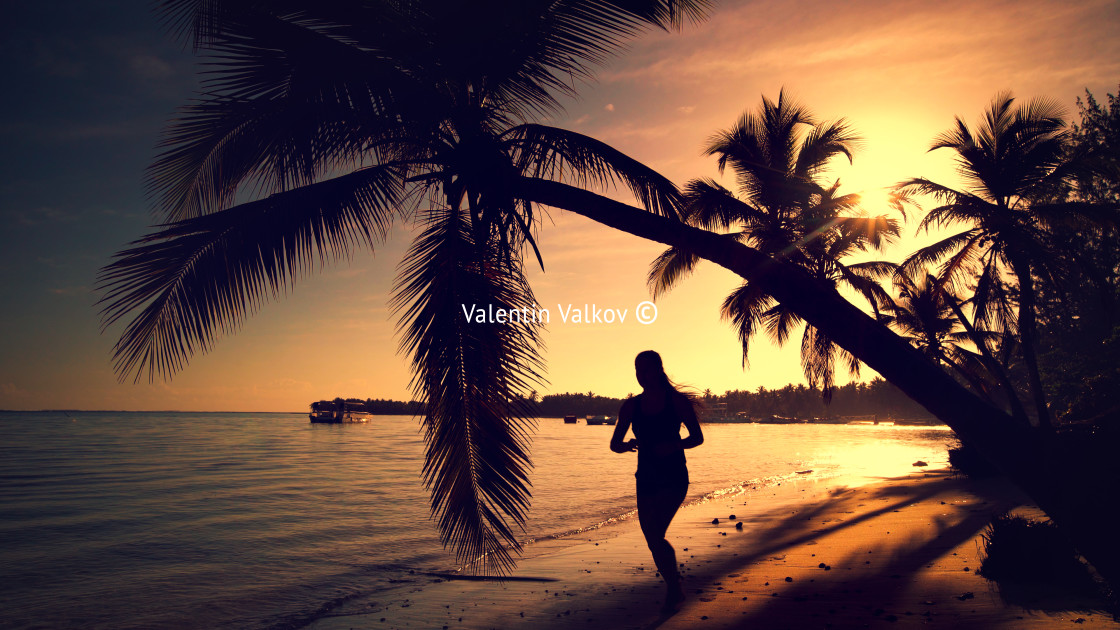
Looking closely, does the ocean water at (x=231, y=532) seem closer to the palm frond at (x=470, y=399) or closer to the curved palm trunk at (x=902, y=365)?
the palm frond at (x=470, y=399)

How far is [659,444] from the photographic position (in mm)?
4184

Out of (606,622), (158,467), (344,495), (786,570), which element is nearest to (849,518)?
(786,570)

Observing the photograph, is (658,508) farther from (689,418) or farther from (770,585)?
A: (770,585)

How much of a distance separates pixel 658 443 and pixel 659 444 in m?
0.01

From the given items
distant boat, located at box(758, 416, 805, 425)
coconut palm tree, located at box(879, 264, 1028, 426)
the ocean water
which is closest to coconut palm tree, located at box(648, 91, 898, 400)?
coconut palm tree, located at box(879, 264, 1028, 426)

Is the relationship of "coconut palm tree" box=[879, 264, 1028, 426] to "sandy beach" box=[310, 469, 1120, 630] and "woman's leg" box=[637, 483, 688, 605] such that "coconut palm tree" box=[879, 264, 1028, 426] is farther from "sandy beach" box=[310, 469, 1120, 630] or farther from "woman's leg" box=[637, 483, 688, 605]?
"woman's leg" box=[637, 483, 688, 605]

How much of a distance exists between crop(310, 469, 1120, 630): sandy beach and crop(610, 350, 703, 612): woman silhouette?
1.32 metres

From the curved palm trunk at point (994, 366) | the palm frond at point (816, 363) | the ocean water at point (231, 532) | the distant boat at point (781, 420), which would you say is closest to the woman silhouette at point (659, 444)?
the ocean water at point (231, 532)

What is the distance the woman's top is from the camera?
4191mm

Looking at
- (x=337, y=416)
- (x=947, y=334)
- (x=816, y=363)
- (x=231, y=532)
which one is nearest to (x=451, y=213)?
(x=231, y=532)

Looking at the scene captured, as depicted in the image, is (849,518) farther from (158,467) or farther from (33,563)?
(158,467)

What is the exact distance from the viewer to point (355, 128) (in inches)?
172

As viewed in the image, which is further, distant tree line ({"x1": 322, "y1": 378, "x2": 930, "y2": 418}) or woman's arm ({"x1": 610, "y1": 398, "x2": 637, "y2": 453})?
distant tree line ({"x1": 322, "y1": 378, "x2": 930, "y2": 418})

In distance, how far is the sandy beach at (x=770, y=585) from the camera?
478 cm
